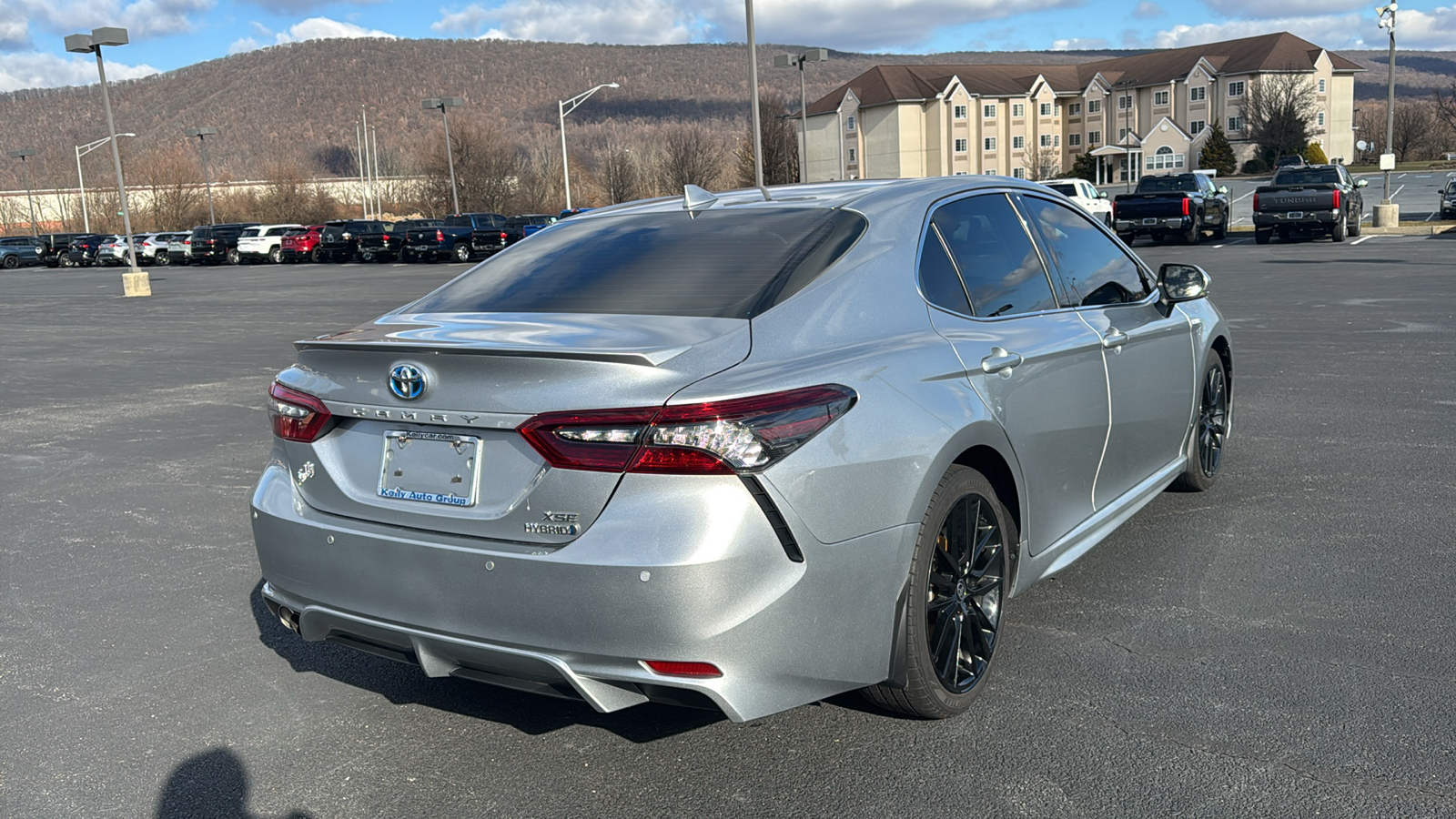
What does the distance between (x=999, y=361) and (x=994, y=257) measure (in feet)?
2.06

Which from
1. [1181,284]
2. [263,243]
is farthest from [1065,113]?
[1181,284]

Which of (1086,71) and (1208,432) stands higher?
(1086,71)

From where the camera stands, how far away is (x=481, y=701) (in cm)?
402

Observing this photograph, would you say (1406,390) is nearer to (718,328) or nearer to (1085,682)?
(1085,682)

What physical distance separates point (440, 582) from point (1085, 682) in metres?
2.10

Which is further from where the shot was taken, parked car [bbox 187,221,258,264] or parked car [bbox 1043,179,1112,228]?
parked car [bbox 187,221,258,264]

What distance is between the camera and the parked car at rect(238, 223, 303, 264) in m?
55.6

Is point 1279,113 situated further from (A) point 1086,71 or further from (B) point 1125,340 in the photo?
(B) point 1125,340

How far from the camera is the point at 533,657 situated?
121 inches

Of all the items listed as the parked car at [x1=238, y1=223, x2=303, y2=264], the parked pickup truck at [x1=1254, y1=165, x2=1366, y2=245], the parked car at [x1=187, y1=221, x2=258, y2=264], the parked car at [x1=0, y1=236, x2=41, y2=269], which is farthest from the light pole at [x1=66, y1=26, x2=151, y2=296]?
the parked car at [x1=0, y1=236, x2=41, y2=269]

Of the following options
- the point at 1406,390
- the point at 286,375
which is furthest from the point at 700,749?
the point at 1406,390

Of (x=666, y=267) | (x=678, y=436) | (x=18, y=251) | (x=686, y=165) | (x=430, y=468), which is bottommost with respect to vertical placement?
(x=430, y=468)

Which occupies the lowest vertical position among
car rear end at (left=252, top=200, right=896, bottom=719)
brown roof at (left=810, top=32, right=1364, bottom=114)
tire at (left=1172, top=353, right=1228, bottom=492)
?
tire at (left=1172, top=353, right=1228, bottom=492)

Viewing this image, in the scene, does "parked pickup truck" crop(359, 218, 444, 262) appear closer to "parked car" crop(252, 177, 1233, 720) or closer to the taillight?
"parked car" crop(252, 177, 1233, 720)
